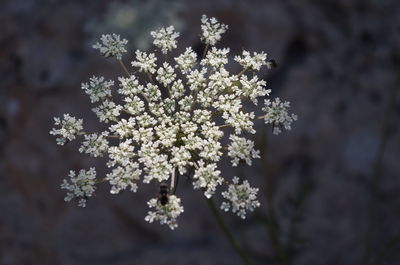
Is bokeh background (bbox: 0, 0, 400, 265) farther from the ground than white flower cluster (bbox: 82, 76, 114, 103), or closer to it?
farther from the ground

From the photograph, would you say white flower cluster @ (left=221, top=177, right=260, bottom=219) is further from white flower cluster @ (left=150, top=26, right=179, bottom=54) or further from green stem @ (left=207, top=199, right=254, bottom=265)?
white flower cluster @ (left=150, top=26, right=179, bottom=54)

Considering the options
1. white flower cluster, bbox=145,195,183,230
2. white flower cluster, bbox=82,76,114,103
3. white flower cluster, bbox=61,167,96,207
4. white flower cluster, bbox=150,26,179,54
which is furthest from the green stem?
white flower cluster, bbox=150,26,179,54

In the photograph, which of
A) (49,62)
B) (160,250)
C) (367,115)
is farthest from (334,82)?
(49,62)

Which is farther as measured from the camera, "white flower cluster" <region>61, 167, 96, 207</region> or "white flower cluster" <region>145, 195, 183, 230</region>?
"white flower cluster" <region>61, 167, 96, 207</region>

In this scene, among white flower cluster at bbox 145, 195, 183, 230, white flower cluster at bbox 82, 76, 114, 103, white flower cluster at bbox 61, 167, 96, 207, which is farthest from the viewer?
white flower cluster at bbox 82, 76, 114, 103

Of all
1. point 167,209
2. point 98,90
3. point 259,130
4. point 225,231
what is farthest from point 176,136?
point 259,130

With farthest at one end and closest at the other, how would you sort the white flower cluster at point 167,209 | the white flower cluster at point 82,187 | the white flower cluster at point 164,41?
the white flower cluster at point 164,41 < the white flower cluster at point 82,187 < the white flower cluster at point 167,209

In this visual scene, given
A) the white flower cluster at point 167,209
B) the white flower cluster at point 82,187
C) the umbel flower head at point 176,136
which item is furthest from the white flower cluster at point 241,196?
the white flower cluster at point 82,187

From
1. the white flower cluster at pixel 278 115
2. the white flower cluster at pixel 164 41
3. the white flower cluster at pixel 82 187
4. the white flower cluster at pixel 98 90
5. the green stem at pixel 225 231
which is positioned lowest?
the green stem at pixel 225 231

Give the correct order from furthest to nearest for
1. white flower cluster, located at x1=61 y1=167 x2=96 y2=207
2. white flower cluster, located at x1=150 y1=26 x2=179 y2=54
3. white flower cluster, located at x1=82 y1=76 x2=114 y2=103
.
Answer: white flower cluster, located at x1=150 y1=26 x2=179 y2=54 < white flower cluster, located at x1=82 y1=76 x2=114 y2=103 < white flower cluster, located at x1=61 y1=167 x2=96 y2=207

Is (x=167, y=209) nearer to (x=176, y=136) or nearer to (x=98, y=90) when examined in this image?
(x=176, y=136)

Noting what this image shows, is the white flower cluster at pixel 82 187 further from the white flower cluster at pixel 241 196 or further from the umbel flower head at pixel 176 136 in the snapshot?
the white flower cluster at pixel 241 196
